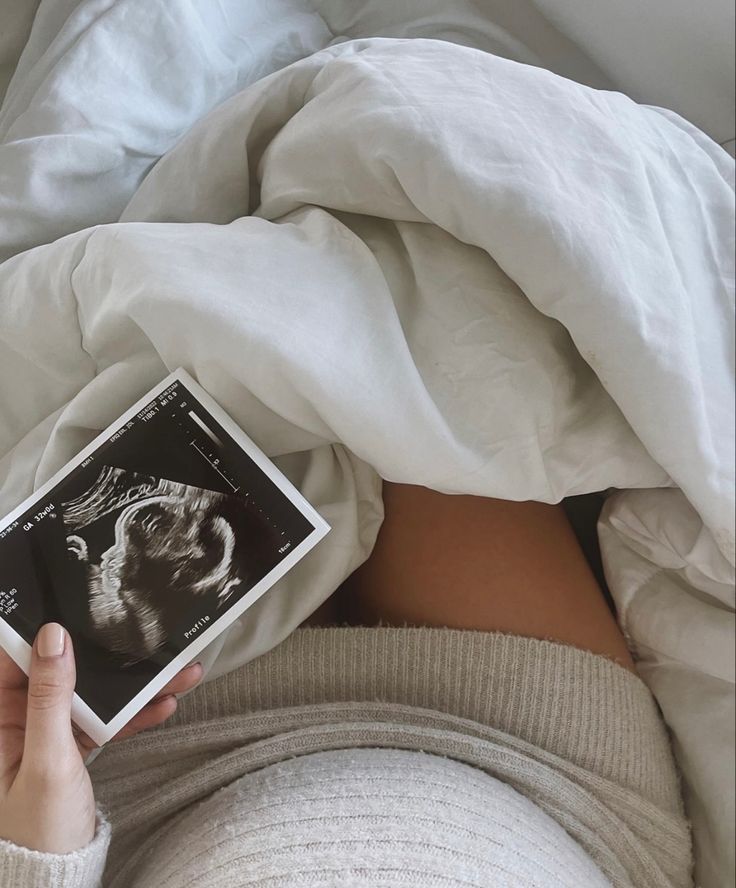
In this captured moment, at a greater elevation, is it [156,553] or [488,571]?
[156,553]

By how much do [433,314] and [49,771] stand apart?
0.43 m

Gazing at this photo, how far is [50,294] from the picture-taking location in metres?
0.65

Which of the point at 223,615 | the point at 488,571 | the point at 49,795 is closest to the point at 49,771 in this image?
the point at 49,795

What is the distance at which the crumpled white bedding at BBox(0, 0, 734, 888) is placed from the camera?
0.53m

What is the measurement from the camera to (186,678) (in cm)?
63

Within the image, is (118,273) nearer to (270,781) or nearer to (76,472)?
(76,472)

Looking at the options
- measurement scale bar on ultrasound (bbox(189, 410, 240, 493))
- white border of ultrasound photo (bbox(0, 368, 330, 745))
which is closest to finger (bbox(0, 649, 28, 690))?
white border of ultrasound photo (bbox(0, 368, 330, 745))

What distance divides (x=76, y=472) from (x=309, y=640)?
240 mm

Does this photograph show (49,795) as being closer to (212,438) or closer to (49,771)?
(49,771)

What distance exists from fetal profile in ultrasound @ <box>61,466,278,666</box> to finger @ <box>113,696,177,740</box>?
0.06m

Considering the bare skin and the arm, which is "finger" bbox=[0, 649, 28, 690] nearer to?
the arm

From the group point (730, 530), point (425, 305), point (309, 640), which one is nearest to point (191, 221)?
point (425, 305)

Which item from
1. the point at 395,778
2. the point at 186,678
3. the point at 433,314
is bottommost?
the point at 395,778

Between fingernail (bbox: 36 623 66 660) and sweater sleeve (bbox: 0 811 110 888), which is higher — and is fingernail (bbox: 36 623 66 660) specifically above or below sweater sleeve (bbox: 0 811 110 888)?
above
